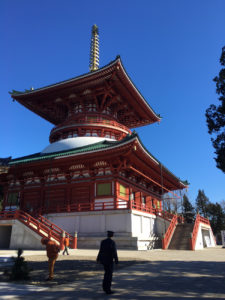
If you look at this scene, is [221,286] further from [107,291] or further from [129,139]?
[129,139]

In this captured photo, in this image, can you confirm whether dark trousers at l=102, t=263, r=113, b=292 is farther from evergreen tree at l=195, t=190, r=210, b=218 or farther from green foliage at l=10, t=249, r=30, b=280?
evergreen tree at l=195, t=190, r=210, b=218

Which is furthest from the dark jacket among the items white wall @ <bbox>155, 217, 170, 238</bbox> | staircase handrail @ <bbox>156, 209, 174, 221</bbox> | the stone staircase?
staircase handrail @ <bbox>156, 209, 174, 221</bbox>

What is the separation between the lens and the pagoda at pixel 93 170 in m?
19.5

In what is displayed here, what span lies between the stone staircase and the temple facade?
142 centimetres

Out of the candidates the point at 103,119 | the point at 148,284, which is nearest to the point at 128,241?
the point at 148,284

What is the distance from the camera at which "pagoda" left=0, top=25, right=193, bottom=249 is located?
19531 millimetres

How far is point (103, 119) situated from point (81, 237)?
14.2 metres

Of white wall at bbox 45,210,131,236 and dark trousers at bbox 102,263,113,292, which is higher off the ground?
white wall at bbox 45,210,131,236

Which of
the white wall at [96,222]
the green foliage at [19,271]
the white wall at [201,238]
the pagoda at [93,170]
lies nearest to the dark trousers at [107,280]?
the green foliage at [19,271]

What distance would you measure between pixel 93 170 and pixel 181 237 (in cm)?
994

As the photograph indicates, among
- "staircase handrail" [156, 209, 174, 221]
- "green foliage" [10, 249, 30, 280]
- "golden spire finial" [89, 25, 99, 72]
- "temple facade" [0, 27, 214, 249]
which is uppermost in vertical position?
"golden spire finial" [89, 25, 99, 72]

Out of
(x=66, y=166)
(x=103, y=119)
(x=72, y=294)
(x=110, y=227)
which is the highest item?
(x=103, y=119)

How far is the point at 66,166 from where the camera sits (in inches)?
902

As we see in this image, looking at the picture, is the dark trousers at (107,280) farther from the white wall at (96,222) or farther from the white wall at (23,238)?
the white wall at (23,238)
